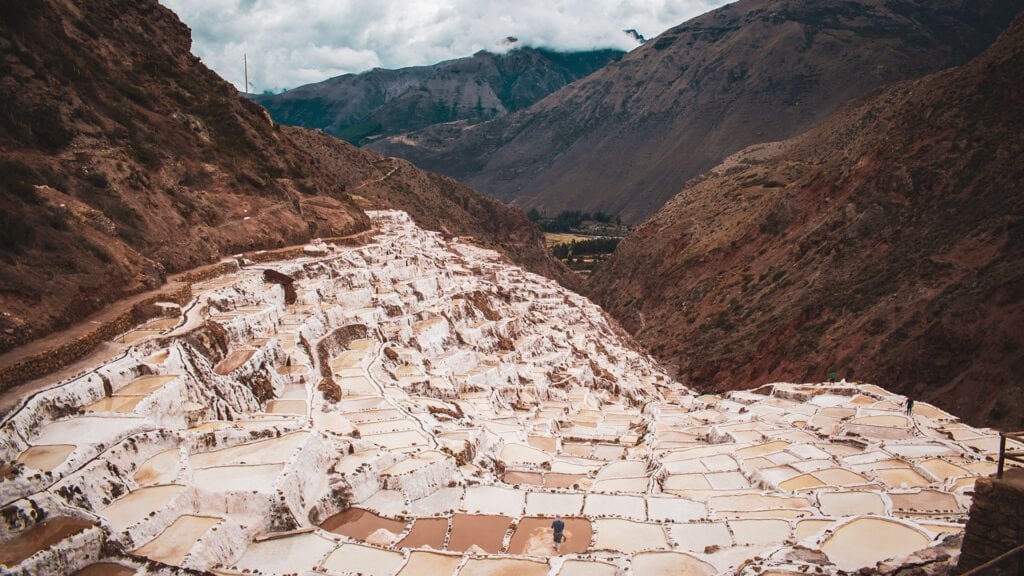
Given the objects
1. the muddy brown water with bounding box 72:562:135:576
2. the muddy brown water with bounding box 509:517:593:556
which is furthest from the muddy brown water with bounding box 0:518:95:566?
the muddy brown water with bounding box 509:517:593:556

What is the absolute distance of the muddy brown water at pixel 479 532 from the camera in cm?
1747

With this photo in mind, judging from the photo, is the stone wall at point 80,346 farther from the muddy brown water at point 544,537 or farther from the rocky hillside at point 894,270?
the rocky hillside at point 894,270

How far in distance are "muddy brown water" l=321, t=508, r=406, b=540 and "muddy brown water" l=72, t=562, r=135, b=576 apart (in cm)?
519

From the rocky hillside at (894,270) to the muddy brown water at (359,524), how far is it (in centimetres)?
3234

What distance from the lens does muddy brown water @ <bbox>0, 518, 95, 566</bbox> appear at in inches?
497

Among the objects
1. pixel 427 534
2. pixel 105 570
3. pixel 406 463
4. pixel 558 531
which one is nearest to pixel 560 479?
pixel 406 463

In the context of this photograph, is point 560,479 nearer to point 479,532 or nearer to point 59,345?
point 479,532

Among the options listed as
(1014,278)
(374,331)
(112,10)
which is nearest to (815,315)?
(1014,278)

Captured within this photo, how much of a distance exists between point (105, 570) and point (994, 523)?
16276 mm

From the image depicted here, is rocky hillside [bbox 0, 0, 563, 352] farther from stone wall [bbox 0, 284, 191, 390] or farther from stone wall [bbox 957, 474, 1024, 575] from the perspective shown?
stone wall [bbox 957, 474, 1024, 575]

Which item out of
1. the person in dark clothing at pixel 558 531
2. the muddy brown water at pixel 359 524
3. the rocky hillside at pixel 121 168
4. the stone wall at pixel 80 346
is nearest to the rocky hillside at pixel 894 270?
the person in dark clothing at pixel 558 531

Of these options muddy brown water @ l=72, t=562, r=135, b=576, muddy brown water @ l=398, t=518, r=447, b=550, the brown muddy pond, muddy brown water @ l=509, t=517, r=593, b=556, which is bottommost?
the brown muddy pond

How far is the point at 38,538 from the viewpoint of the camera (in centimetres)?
1324

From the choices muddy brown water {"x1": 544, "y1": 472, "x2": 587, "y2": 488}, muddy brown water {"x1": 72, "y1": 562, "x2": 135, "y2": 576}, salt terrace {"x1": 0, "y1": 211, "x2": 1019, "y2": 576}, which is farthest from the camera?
muddy brown water {"x1": 544, "y1": 472, "x2": 587, "y2": 488}
